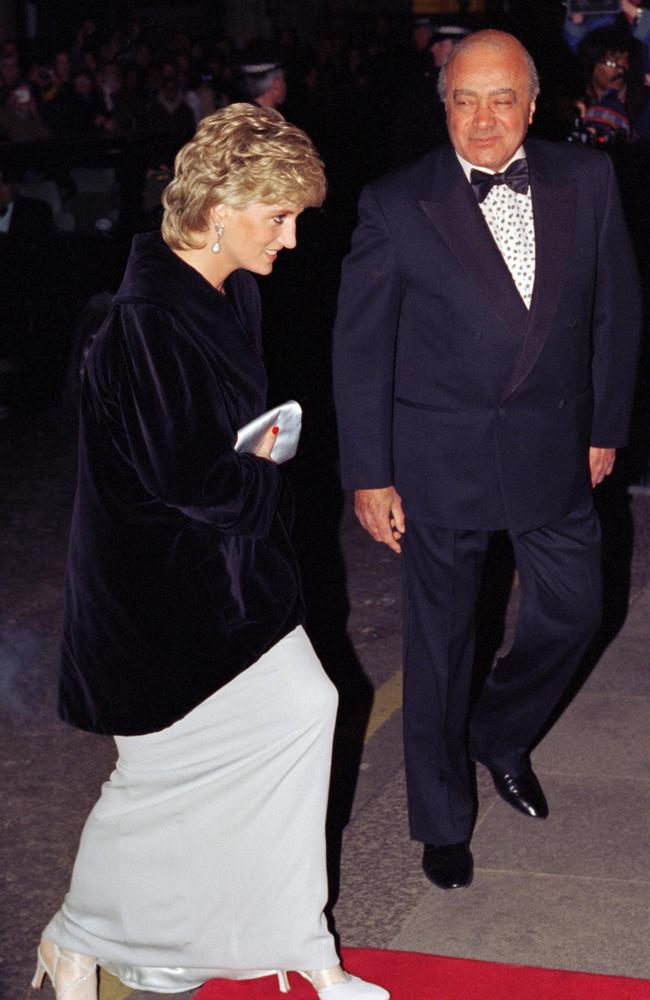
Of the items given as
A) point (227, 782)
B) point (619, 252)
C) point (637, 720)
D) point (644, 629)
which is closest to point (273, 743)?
point (227, 782)

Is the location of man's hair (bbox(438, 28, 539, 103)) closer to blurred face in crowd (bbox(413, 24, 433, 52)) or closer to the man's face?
the man's face

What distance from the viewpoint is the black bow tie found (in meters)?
3.95

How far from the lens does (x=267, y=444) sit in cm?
337

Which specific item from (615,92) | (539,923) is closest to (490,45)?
(539,923)

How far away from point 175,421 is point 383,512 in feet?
3.68

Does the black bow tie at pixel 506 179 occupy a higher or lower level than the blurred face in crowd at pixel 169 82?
higher

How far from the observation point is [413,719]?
13.8 feet

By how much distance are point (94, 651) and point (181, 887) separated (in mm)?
530

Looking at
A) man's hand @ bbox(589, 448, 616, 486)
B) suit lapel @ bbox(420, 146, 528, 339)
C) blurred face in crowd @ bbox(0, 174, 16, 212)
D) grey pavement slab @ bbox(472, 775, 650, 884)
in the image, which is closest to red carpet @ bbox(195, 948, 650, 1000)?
grey pavement slab @ bbox(472, 775, 650, 884)

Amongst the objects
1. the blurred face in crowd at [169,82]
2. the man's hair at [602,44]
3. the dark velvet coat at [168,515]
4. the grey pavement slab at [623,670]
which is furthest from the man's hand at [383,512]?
A: the blurred face in crowd at [169,82]

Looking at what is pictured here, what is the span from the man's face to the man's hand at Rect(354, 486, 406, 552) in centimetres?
85

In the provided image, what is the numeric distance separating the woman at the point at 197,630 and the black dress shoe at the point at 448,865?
0.64 meters

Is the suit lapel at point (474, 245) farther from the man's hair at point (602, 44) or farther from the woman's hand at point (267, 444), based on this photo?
the man's hair at point (602, 44)

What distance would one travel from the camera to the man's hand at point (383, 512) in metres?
4.12
